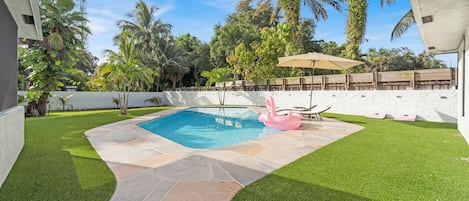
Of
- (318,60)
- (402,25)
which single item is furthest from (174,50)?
(402,25)

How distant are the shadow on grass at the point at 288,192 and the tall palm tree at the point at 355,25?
1330 cm

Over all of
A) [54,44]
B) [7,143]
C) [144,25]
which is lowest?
[7,143]

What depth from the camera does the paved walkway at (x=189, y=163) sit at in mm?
2758

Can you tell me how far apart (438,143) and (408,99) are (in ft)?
17.3

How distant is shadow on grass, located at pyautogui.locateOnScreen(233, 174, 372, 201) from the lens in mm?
2576

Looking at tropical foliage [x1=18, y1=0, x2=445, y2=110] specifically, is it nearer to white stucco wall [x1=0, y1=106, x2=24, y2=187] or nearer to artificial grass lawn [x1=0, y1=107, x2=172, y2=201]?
artificial grass lawn [x1=0, y1=107, x2=172, y2=201]

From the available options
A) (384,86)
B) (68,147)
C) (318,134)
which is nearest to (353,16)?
(384,86)

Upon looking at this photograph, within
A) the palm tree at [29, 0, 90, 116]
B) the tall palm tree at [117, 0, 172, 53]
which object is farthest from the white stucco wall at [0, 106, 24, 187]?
the tall palm tree at [117, 0, 172, 53]

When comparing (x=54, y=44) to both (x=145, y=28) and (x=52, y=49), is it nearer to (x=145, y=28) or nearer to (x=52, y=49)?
(x=52, y=49)

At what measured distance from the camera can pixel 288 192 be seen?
2.71 meters

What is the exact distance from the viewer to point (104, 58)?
22.1 m

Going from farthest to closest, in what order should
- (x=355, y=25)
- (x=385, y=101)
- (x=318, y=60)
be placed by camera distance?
(x=355, y=25), (x=385, y=101), (x=318, y=60)

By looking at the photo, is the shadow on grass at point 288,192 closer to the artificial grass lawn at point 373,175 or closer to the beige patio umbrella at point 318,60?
the artificial grass lawn at point 373,175

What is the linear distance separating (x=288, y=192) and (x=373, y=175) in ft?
4.69
